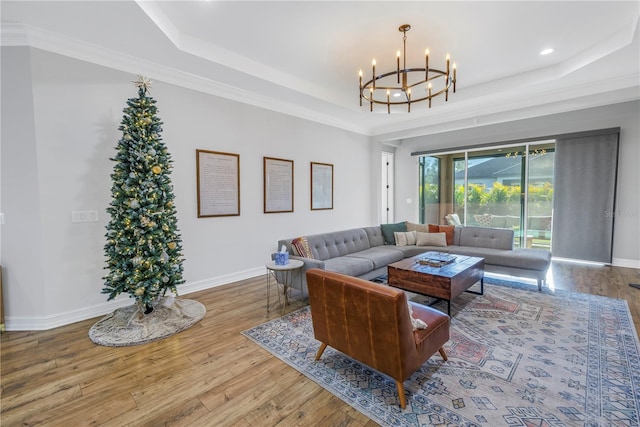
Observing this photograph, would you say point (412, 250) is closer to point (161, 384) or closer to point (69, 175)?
point (161, 384)

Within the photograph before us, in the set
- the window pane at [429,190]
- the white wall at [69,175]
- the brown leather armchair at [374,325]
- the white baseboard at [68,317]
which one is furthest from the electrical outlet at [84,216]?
the window pane at [429,190]

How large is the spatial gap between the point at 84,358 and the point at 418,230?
495cm

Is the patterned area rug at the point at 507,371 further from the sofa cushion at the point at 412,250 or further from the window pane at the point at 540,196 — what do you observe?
the window pane at the point at 540,196

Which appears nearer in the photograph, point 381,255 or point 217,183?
point 217,183

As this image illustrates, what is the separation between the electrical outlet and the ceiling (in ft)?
5.51

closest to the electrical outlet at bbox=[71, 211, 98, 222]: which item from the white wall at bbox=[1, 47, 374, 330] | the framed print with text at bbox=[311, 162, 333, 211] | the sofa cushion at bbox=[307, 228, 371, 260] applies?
the white wall at bbox=[1, 47, 374, 330]

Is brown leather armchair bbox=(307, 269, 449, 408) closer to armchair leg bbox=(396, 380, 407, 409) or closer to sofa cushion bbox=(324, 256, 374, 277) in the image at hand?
armchair leg bbox=(396, 380, 407, 409)

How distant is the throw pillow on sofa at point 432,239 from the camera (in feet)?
16.4

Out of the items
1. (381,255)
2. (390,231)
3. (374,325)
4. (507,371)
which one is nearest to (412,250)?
(390,231)

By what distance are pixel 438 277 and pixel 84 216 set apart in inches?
156

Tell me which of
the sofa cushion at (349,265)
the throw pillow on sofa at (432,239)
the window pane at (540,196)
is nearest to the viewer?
the sofa cushion at (349,265)

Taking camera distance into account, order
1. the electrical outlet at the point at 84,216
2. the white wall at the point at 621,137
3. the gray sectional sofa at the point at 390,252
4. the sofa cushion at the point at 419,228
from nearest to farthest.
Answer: the electrical outlet at the point at 84,216
the gray sectional sofa at the point at 390,252
the white wall at the point at 621,137
the sofa cushion at the point at 419,228

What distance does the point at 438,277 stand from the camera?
309cm

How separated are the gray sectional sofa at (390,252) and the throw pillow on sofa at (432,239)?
127mm
